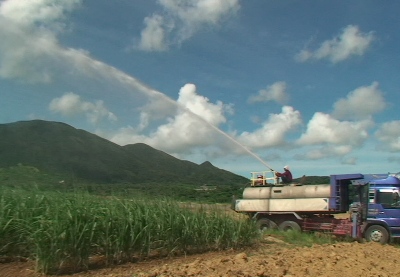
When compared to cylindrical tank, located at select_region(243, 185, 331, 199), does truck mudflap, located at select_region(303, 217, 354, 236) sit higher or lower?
lower

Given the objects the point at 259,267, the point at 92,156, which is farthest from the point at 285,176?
the point at 92,156

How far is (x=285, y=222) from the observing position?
19.5m

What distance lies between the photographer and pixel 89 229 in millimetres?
8344

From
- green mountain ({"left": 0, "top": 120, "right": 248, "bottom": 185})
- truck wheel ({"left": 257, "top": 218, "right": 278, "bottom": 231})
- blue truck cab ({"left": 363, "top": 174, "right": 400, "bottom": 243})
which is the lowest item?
truck wheel ({"left": 257, "top": 218, "right": 278, "bottom": 231})

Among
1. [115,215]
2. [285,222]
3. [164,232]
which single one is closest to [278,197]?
[285,222]

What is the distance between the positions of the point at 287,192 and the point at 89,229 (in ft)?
41.1

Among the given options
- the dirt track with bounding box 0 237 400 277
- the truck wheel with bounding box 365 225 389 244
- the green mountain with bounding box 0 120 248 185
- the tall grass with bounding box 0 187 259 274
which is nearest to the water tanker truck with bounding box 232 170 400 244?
the truck wheel with bounding box 365 225 389 244

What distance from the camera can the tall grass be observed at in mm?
7895

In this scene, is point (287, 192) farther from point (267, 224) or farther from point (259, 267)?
point (259, 267)

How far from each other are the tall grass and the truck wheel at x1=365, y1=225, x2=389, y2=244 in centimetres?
834

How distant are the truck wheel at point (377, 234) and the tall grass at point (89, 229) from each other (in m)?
8.34

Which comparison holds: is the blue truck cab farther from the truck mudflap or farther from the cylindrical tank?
the cylindrical tank

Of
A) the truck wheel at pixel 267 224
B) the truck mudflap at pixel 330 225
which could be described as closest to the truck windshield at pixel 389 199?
the truck mudflap at pixel 330 225

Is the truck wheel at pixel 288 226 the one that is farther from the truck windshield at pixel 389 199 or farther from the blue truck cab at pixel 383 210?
the truck windshield at pixel 389 199
